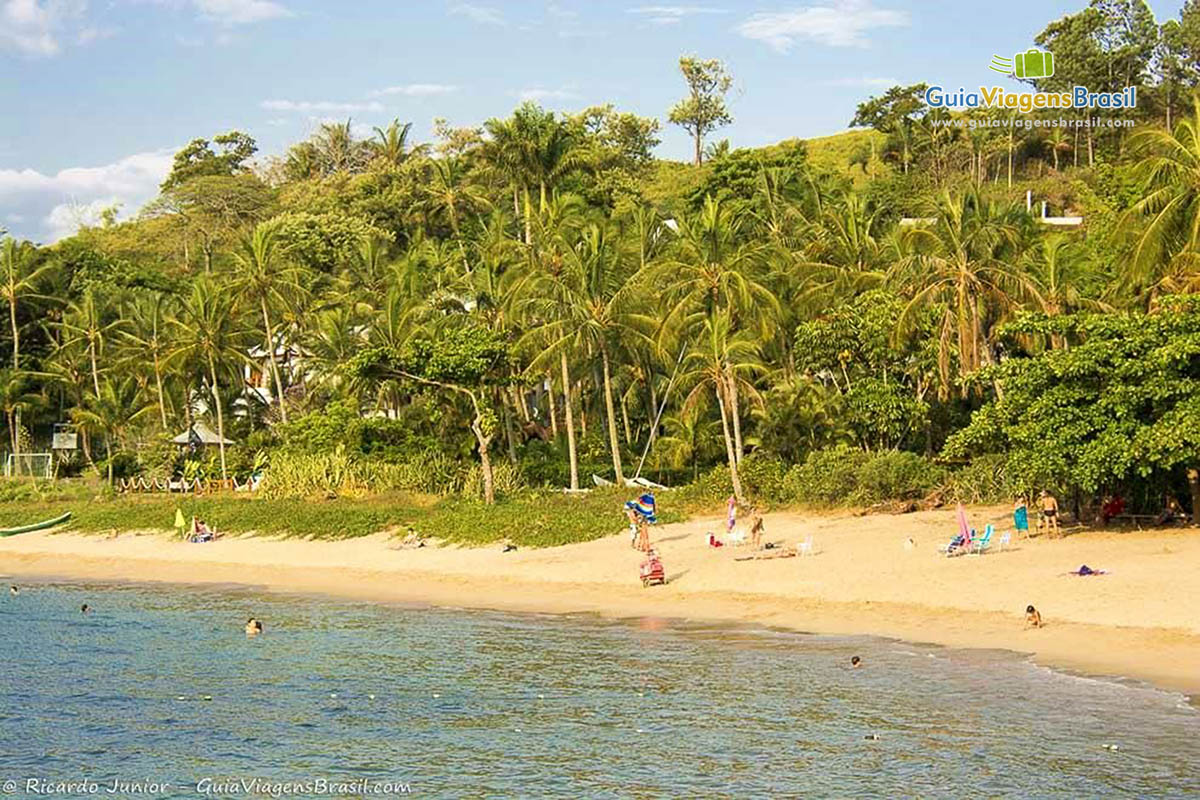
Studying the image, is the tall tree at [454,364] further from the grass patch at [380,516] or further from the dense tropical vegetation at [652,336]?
the grass patch at [380,516]

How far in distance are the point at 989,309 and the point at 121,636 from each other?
22987 millimetres

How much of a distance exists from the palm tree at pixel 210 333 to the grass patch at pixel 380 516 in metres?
5.92

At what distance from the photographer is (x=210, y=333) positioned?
48156 mm

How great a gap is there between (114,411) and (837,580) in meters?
38.1

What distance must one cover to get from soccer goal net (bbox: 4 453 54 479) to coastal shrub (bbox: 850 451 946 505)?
3776cm

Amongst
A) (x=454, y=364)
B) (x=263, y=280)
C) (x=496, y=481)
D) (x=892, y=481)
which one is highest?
(x=263, y=280)

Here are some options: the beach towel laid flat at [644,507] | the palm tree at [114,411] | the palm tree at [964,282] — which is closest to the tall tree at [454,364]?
the beach towel laid flat at [644,507]

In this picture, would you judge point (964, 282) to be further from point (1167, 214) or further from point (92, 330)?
point (92, 330)

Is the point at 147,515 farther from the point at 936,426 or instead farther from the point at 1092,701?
the point at 1092,701

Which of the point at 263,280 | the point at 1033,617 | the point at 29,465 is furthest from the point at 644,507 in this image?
the point at 29,465

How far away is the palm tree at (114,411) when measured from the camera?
53.7m

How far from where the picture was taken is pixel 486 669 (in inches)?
825

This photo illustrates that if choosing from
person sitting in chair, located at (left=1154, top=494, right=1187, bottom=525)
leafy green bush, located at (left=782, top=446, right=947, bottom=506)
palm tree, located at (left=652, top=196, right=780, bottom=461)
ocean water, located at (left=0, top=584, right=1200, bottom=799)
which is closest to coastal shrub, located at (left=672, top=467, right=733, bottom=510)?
palm tree, located at (left=652, top=196, right=780, bottom=461)

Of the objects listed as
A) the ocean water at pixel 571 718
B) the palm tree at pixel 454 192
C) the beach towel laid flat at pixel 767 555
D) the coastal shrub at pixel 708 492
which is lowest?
the ocean water at pixel 571 718
